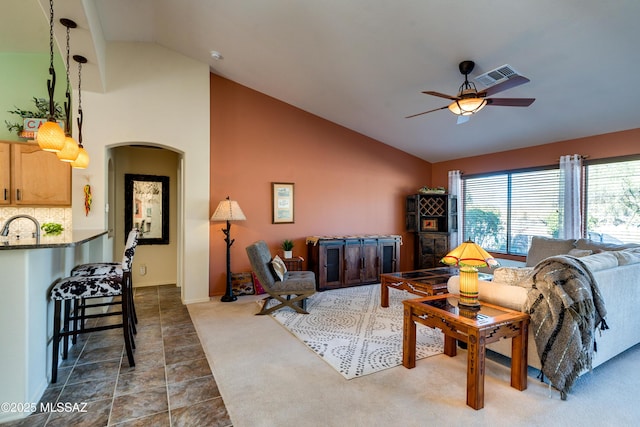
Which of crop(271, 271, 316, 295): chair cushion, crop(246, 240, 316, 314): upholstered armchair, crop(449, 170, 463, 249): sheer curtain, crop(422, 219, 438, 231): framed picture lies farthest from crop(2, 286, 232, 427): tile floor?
crop(449, 170, 463, 249): sheer curtain

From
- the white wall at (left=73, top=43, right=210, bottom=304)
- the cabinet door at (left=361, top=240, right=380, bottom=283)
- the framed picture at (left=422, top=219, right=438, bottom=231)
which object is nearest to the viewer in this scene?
the white wall at (left=73, top=43, right=210, bottom=304)

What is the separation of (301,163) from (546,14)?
3836 millimetres

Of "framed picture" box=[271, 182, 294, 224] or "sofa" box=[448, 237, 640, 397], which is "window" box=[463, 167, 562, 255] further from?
"framed picture" box=[271, 182, 294, 224]

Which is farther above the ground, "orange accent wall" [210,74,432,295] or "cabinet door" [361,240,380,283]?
"orange accent wall" [210,74,432,295]

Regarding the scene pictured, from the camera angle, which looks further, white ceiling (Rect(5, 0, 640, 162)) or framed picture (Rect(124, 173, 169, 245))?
framed picture (Rect(124, 173, 169, 245))

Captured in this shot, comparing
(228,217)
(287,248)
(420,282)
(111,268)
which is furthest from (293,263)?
(111,268)

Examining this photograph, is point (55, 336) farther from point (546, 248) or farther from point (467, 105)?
point (546, 248)

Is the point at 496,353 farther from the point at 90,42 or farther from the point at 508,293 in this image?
the point at 90,42

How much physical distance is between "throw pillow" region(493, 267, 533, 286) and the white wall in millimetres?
3863

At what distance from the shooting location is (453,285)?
3.07 m

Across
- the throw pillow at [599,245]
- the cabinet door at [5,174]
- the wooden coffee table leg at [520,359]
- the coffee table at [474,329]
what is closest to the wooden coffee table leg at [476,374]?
the coffee table at [474,329]

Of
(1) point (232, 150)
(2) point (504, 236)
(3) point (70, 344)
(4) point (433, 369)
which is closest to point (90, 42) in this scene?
(1) point (232, 150)

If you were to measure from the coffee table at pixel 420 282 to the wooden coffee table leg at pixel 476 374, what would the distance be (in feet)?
4.95

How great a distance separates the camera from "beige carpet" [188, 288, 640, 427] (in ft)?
6.54
